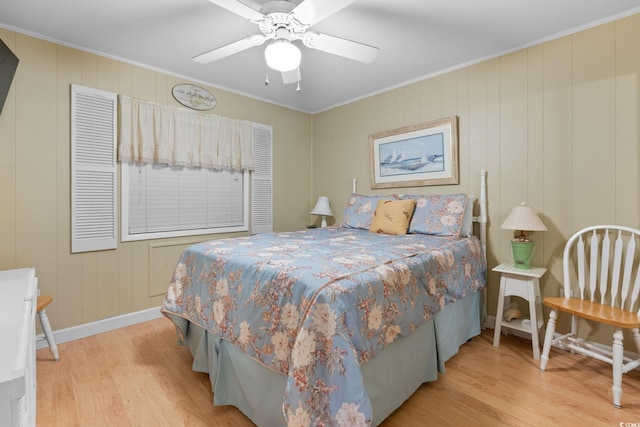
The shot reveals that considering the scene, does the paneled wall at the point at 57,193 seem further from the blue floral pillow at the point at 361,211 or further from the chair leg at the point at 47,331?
the blue floral pillow at the point at 361,211

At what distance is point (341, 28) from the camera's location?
2291 mm

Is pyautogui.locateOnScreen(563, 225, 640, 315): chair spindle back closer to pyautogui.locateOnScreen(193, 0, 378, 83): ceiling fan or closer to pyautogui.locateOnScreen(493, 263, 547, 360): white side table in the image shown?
pyautogui.locateOnScreen(493, 263, 547, 360): white side table

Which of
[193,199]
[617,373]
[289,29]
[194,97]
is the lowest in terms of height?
[617,373]

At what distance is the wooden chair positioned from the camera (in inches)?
76.5

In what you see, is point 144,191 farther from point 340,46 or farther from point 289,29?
point 340,46

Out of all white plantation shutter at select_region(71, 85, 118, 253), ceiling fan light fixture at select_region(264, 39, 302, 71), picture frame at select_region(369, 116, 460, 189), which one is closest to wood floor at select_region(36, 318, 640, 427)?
white plantation shutter at select_region(71, 85, 118, 253)

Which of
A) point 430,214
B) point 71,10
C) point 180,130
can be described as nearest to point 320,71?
point 180,130

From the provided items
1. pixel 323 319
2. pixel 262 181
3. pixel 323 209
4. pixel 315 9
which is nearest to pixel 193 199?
pixel 262 181

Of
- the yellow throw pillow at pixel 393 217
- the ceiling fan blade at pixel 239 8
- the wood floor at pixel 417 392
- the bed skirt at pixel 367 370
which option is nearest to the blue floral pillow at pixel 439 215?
the yellow throw pillow at pixel 393 217

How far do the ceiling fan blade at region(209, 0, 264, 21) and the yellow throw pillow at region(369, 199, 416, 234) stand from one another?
6.27 ft

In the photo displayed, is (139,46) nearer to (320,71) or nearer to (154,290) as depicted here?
(320,71)

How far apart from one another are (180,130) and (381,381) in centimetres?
296

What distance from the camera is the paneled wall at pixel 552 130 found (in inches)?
84.5

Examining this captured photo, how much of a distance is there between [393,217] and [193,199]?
2.15m
